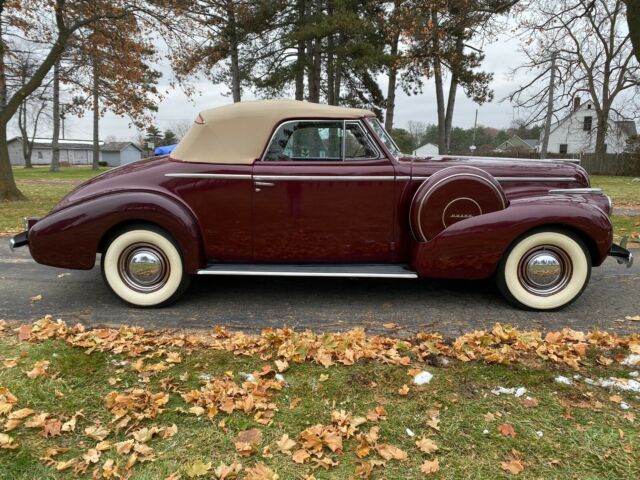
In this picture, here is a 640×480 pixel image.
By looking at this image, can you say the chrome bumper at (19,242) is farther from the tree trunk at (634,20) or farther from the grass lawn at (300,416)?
the tree trunk at (634,20)

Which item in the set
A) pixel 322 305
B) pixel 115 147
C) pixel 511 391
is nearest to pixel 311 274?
pixel 322 305

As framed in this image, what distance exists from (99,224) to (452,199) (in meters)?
3.09

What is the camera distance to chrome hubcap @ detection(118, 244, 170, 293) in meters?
4.13

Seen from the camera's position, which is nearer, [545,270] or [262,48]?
[545,270]

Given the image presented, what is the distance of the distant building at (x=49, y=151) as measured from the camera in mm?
73500

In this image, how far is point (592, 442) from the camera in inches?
90.3

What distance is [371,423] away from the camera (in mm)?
2455

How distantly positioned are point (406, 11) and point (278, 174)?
30.0 feet

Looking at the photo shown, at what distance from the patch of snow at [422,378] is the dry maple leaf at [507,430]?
0.53m

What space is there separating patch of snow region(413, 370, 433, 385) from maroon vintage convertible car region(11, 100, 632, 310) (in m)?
1.25

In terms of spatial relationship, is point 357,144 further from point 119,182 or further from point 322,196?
point 119,182

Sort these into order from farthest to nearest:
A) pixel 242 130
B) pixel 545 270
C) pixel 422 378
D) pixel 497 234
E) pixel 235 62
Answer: pixel 235 62 < pixel 242 130 < pixel 545 270 < pixel 497 234 < pixel 422 378

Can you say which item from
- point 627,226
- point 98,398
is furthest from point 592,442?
point 627,226

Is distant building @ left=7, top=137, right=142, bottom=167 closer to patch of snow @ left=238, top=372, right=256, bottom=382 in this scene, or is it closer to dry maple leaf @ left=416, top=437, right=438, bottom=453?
patch of snow @ left=238, top=372, right=256, bottom=382
